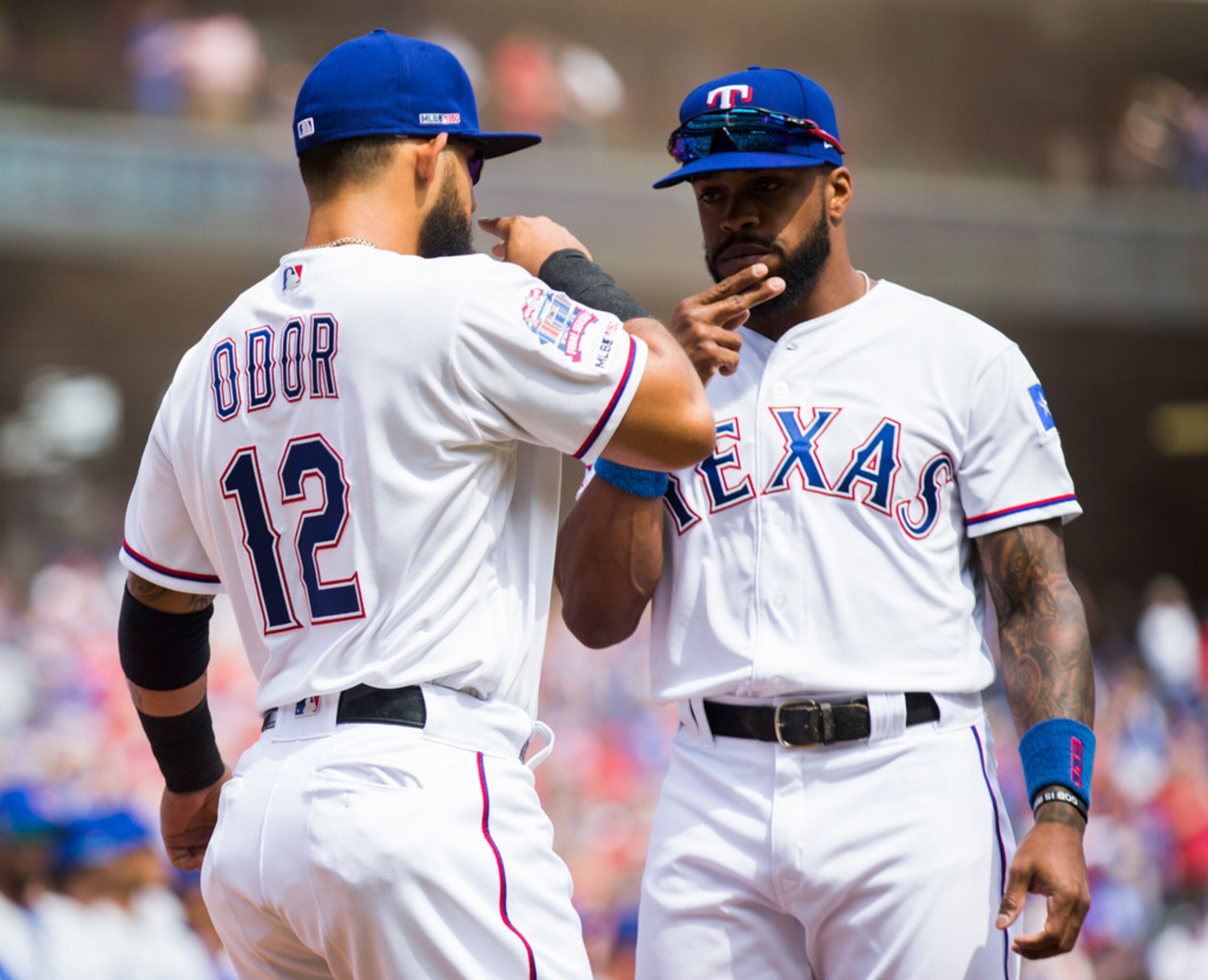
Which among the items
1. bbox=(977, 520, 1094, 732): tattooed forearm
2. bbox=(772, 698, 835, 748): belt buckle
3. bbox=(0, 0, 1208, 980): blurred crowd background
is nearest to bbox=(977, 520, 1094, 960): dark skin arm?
bbox=(977, 520, 1094, 732): tattooed forearm

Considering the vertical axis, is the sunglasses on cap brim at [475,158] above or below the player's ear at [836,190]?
above

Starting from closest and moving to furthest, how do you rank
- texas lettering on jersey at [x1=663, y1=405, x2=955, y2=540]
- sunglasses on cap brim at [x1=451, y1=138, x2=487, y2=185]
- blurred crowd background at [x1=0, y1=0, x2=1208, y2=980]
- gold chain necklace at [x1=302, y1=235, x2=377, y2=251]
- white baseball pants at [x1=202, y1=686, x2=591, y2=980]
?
white baseball pants at [x1=202, y1=686, x2=591, y2=980] < gold chain necklace at [x1=302, y1=235, x2=377, y2=251] < sunglasses on cap brim at [x1=451, y1=138, x2=487, y2=185] < texas lettering on jersey at [x1=663, y1=405, x2=955, y2=540] < blurred crowd background at [x1=0, y1=0, x2=1208, y2=980]

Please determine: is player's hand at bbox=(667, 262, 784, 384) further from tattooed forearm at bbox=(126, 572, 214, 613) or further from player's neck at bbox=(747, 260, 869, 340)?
tattooed forearm at bbox=(126, 572, 214, 613)

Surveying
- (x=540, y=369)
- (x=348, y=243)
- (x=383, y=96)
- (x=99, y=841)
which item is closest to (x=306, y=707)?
(x=540, y=369)

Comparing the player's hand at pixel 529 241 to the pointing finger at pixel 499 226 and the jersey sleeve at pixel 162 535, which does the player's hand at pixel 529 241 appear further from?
the jersey sleeve at pixel 162 535

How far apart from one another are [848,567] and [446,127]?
39.1 inches

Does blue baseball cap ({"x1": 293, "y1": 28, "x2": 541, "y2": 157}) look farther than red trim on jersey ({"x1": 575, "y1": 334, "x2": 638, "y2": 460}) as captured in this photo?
Yes

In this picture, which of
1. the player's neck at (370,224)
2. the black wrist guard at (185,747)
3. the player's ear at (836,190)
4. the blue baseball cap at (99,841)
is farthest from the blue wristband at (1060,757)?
the blue baseball cap at (99,841)

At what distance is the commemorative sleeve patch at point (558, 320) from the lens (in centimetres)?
199

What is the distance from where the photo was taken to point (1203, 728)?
34.0 ft

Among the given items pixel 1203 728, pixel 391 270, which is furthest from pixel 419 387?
pixel 1203 728

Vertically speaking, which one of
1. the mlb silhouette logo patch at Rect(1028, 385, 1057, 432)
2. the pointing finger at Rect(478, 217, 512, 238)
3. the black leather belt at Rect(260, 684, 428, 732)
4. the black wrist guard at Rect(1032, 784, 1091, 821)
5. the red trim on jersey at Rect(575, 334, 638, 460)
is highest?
the pointing finger at Rect(478, 217, 512, 238)

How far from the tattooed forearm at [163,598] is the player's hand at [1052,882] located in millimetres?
1395

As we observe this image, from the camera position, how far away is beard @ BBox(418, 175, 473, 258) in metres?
2.16
